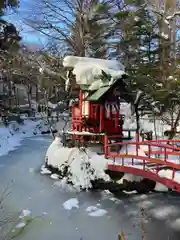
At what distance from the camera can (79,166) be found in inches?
439

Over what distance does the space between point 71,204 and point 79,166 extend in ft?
7.00

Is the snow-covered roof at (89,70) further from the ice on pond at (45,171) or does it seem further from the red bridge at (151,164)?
the ice on pond at (45,171)

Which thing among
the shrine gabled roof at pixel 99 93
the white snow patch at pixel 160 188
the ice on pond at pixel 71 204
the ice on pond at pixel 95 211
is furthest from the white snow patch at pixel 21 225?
the shrine gabled roof at pixel 99 93

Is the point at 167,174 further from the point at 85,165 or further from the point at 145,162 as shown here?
the point at 85,165

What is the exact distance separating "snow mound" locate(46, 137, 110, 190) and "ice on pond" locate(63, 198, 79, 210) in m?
1.12

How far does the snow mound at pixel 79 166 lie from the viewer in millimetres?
10734

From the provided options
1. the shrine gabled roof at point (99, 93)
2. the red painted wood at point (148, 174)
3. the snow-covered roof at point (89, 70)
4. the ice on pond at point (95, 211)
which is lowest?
the ice on pond at point (95, 211)

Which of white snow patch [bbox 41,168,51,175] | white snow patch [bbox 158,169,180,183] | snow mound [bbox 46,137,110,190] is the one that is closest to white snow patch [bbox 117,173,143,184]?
Result: snow mound [bbox 46,137,110,190]

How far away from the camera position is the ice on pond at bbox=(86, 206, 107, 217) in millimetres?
8453

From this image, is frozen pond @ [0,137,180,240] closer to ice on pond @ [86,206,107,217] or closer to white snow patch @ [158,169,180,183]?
ice on pond @ [86,206,107,217]

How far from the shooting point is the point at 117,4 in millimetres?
20391

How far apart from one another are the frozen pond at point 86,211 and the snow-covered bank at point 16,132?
762 centimetres

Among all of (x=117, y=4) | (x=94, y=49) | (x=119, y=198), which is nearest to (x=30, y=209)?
(x=119, y=198)

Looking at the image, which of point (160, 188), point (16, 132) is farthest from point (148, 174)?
point (16, 132)
